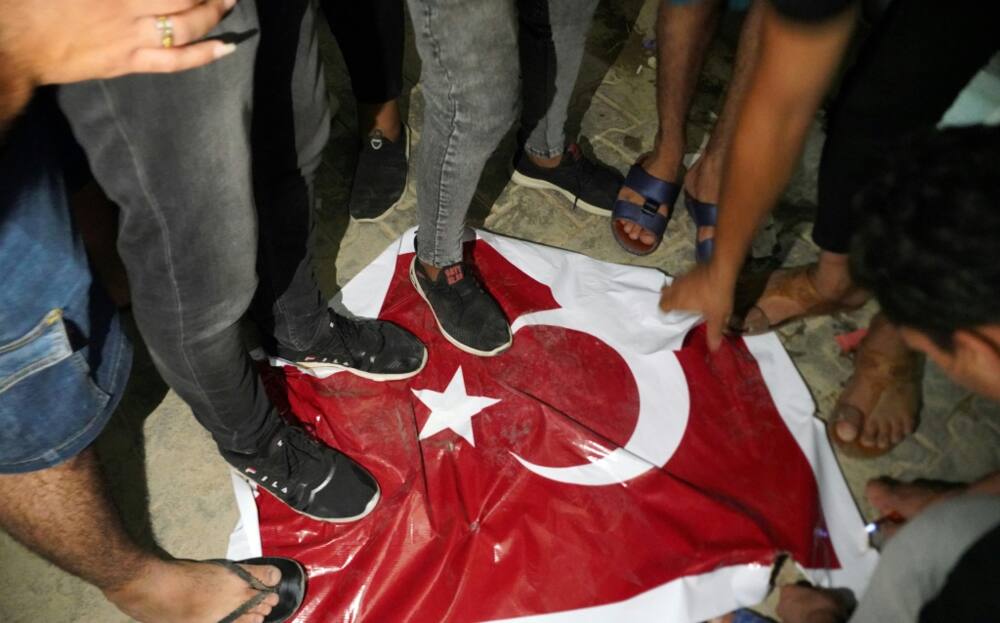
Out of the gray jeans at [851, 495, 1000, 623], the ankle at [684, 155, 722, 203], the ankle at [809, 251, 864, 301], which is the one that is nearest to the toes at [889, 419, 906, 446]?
the ankle at [809, 251, 864, 301]

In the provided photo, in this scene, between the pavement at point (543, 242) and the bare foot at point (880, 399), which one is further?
the bare foot at point (880, 399)

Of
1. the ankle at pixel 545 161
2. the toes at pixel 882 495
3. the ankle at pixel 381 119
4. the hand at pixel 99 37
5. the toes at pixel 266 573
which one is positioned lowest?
the toes at pixel 266 573

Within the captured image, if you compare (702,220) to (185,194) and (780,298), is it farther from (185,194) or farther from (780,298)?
(185,194)

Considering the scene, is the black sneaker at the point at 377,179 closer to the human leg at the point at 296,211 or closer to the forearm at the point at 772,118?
the human leg at the point at 296,211

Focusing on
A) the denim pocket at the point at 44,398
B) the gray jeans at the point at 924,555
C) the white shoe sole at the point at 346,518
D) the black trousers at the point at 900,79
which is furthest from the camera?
the white shoe sole at the point at 346,518

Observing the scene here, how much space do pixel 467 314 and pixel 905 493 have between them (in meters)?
1.08

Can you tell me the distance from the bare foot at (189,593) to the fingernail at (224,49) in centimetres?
98

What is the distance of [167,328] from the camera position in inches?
39.1

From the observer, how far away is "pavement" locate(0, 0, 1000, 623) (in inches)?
57.4

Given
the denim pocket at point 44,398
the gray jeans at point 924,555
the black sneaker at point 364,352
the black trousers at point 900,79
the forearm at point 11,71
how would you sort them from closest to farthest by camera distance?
the forearm at point 11,71 < the denim pocket at point 44,398 < the gray jeans at point 924,555 < the black trousers at point 900,79 < the black sneaker at point 364,352

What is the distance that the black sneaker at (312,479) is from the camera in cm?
138

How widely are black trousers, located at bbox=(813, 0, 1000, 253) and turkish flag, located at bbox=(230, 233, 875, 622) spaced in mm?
493

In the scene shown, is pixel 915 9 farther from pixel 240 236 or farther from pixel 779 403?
pixel 240 236

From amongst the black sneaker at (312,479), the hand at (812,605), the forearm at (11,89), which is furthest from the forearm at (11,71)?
the hand at (812,605)
